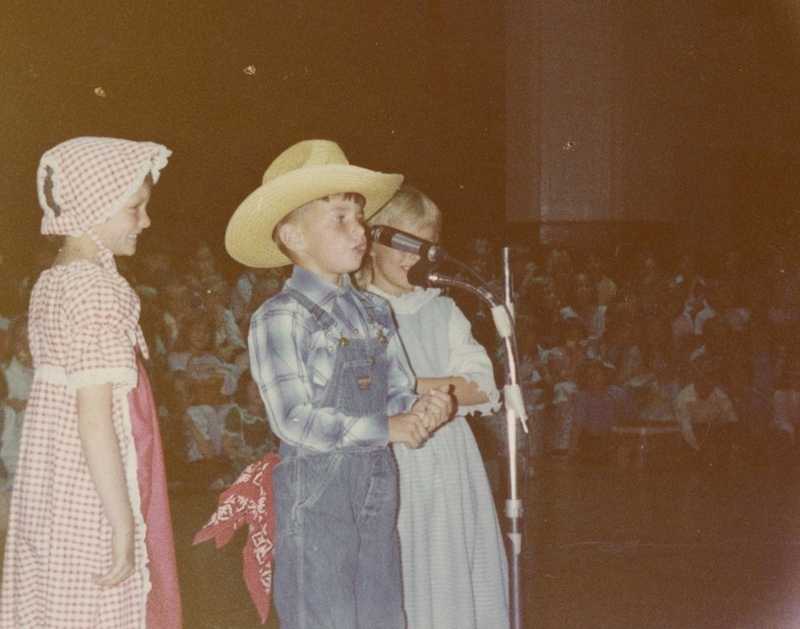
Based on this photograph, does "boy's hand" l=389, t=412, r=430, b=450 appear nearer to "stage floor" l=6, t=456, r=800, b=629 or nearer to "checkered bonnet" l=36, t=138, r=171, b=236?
"checkered bonnet" l=36, t=138, r=171, b=236

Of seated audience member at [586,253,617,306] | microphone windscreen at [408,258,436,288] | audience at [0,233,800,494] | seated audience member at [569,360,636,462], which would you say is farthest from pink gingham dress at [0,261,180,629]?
seated audience member at [586,253,617,306]

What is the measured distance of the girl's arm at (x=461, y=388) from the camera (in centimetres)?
249

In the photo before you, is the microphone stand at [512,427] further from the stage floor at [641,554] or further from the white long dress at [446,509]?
the stage floor at [641,554]

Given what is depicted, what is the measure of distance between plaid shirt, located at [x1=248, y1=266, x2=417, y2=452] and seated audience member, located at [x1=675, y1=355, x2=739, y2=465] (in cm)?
455

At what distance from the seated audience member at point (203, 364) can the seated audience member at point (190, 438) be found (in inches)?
1.7

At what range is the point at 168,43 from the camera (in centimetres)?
691

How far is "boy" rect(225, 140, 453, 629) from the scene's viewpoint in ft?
6.12

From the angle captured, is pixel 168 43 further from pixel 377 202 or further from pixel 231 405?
pixel 377 202

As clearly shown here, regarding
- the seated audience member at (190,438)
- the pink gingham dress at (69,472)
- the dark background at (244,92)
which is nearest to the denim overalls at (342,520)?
the pink gingham dress at (69,472)

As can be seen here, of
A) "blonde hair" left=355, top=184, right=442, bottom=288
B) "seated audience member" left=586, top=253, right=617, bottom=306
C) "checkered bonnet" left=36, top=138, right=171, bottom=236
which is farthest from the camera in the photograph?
"seated audience member" left=586, top=253, right=617, bottom=306

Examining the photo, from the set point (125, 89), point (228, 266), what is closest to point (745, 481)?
point (228, 266)

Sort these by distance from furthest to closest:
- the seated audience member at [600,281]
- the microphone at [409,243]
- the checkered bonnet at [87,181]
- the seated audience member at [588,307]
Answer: the seated audience member at [600,281] → the seated audience member at [588,307] → the microphone at [409,243] → the checkered bonnet at [87,181]

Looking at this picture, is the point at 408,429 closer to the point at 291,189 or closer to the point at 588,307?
the point at 291,189

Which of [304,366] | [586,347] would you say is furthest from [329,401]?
[586,347]
